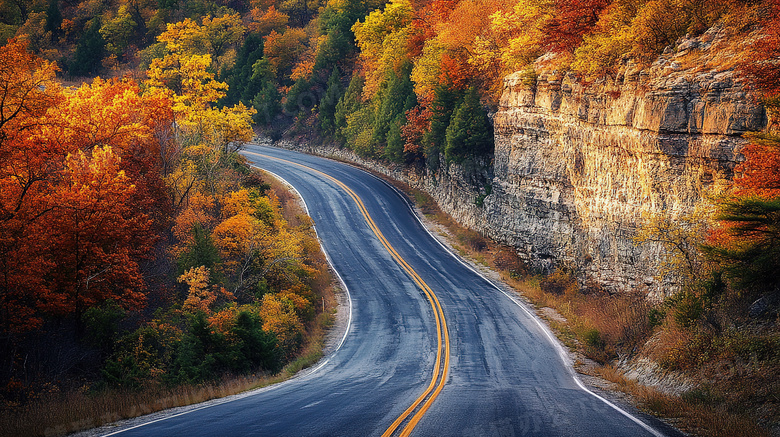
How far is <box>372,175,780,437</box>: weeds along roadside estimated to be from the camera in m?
10.6

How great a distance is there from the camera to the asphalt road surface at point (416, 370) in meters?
10.6

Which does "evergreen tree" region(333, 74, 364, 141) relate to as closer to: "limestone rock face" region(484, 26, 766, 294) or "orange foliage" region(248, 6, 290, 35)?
"orange foliage" region(248, 6, 290, 35)

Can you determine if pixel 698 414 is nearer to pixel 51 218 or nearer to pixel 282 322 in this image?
Result: pixel 282 322

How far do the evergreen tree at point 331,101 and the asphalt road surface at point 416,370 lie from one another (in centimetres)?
2431

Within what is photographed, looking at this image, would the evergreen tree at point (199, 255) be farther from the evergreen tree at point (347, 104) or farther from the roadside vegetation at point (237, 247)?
the evergreen tree at point (347, 104)

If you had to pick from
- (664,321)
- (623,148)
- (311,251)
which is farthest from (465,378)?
(311,251)

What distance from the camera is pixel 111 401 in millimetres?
13070

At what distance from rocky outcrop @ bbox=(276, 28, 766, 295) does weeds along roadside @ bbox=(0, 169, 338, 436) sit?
44.4 ft

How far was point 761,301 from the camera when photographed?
1349cm

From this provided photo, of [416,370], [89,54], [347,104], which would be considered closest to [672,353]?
[416,370]

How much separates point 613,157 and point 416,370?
12.7m

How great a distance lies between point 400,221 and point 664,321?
26832 millimetres

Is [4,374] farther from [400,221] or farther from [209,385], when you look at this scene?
[400,221]

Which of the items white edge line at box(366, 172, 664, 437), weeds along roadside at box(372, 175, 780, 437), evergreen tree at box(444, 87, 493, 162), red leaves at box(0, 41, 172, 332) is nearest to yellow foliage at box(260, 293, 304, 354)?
red leaves at box(0, 41, 172, 332)
